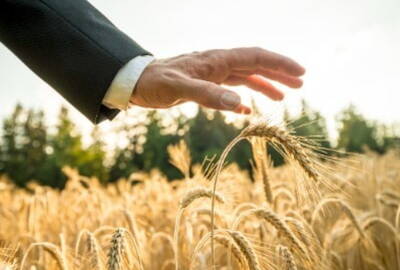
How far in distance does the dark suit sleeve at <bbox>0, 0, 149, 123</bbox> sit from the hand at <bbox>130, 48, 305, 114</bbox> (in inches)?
5.0

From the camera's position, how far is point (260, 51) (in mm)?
1544

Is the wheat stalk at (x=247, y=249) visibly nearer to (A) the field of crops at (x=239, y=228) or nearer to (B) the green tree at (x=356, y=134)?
(A) the field of crops at (x=239, y=228)

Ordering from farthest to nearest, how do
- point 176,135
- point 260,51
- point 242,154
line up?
point 176,135
point 242,154
point 260,51

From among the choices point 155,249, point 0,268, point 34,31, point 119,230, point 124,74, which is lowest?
point 155,249

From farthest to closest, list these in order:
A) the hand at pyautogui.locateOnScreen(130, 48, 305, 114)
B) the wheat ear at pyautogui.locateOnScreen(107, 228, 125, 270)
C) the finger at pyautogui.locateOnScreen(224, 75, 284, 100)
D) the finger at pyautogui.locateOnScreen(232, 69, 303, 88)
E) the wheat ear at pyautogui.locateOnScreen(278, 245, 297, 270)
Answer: the finger at pyautogui.locateOnScreen(224, 75, 284, 100)
the finger at pyautogui.locateOnScreen(232, 69, 303, 88)
the wheat ear at pyautogui.locateOnScreen(278, 245, 297, 270)
the hand at pyautogui.locateOnScreen(130, 48, 305, 114)
the wheat ear at pyautogui.locateOnScreen(107, 228, 125, 270)

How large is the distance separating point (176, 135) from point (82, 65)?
3852 centimetres

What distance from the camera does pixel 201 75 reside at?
1431mm

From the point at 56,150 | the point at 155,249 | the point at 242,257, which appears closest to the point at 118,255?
the point at 242,257

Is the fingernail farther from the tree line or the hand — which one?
the tree line

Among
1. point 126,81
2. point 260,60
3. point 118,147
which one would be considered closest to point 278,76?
point 260,60

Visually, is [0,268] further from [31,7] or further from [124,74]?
[31,7]

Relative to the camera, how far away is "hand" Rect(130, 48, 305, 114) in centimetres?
122

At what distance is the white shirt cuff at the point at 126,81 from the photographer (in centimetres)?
140

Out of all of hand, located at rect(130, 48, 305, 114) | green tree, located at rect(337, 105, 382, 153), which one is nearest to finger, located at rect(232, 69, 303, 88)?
hand, located at rect(130, 48, 305, 114)
